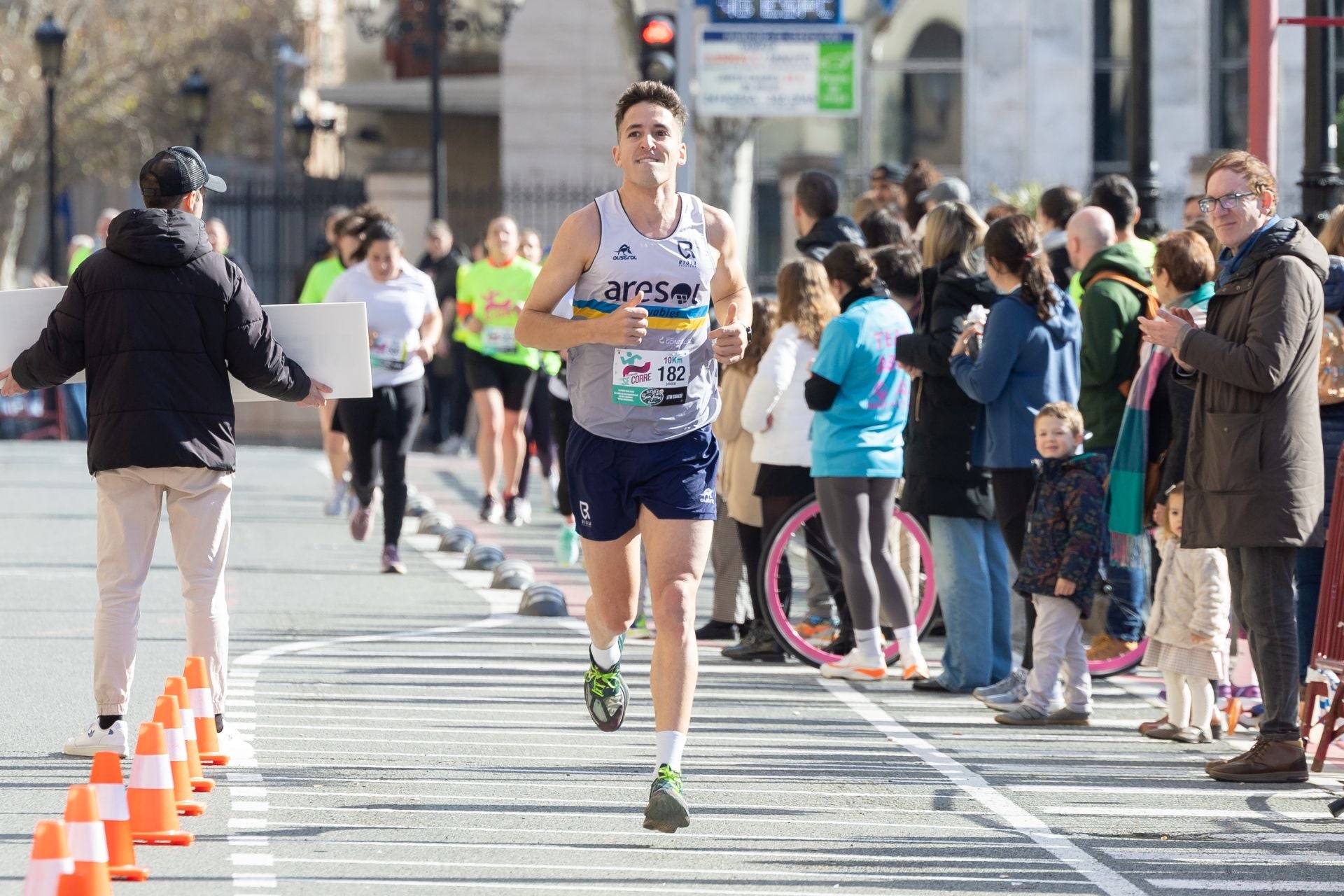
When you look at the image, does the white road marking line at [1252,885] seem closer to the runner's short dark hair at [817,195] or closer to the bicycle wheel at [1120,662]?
the bicycle wheel at [1120,662]

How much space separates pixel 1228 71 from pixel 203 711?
27.4m

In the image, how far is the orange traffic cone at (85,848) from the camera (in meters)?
5.24

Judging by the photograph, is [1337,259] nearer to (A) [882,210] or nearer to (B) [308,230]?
(A) [882,210]

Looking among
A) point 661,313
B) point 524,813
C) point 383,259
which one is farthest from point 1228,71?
point 524,813

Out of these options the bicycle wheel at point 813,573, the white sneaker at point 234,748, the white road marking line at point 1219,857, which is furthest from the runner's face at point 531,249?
the white road marking line at point 1219,857

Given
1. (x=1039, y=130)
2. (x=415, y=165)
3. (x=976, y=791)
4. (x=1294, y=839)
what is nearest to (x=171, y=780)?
(x=976, y=791)

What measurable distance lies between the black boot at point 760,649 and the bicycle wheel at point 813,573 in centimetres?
10

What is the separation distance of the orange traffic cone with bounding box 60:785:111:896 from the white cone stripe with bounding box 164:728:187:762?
134 centimetres

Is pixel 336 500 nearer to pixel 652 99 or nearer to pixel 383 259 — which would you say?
pixel 383 259

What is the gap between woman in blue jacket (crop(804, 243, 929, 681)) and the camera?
9773 mm

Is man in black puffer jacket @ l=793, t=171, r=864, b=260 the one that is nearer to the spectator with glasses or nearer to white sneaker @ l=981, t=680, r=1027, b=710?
white sneaker @ l=981, t=680, r=1027, b=710

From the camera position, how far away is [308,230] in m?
29.4

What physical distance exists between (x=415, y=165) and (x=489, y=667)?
1942 centimetres

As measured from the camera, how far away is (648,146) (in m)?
6.95
